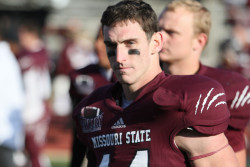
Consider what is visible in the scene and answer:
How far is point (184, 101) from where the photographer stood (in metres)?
2.75

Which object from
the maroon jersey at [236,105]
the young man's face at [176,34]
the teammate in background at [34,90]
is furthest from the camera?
the teammate in background at [34,90]

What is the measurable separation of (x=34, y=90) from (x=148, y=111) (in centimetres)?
569

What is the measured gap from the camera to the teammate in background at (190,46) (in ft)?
11.9

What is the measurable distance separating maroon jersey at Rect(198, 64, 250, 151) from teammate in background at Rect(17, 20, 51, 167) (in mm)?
4777

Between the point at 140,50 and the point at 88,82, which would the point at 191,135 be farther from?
the point at 88,82

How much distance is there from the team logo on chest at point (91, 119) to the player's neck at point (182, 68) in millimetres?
860

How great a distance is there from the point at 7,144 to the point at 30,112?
246 cm

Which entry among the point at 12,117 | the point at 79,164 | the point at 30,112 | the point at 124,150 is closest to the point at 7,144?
the point at 12,117

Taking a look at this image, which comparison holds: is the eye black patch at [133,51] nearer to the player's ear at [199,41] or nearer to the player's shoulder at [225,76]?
the player's shoulder at [225,76]

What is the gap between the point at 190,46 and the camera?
3.88 meters

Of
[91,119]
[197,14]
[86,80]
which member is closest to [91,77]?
[86,80]

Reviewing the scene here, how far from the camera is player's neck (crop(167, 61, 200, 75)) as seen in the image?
3.87m

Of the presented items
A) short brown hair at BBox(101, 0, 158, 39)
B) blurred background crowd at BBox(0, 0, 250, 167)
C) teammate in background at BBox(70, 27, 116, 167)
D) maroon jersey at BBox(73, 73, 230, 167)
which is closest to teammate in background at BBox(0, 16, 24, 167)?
blurred background crowd at BBox(0, 0, 250, 167)

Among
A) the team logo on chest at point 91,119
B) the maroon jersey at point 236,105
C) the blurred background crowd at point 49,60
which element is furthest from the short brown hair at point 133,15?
the blurred background crowd at point 49,60
